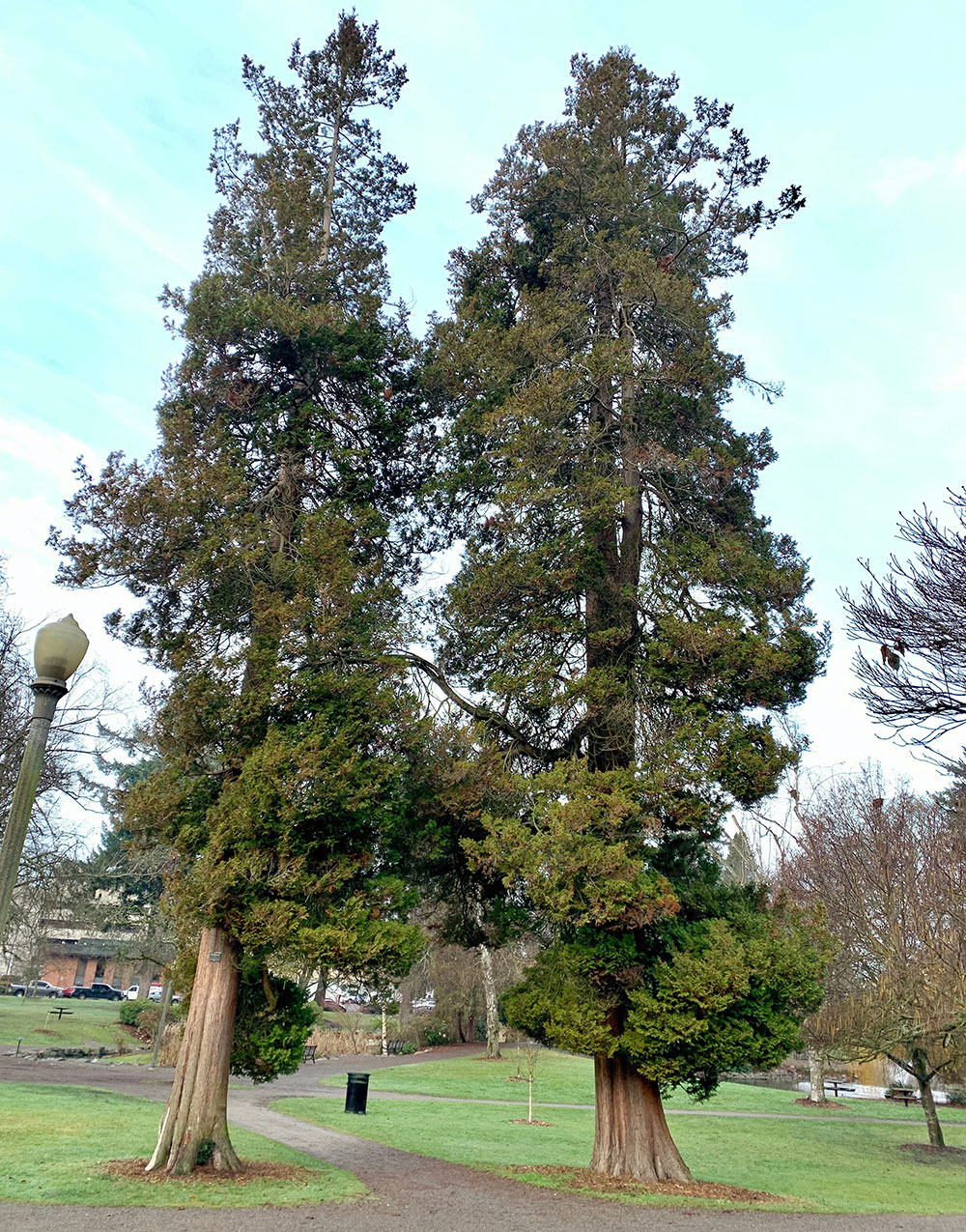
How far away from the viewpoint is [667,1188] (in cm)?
1176

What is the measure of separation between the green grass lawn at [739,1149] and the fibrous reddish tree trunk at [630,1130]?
87 cm

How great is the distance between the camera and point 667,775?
11.8 m

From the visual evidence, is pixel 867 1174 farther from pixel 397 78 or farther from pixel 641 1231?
pixel 397 78

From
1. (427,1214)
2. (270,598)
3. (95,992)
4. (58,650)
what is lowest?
(427,1214)

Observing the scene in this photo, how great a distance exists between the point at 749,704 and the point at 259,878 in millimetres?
7293

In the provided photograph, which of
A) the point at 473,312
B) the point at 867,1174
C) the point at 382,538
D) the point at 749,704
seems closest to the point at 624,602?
the point at 749,704

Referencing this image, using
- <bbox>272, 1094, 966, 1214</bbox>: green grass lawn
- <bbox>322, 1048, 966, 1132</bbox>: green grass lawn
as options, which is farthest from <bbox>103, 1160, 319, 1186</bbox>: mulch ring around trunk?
<bbox>322, 1048, 966, 1132</bbox>: green grass lawn

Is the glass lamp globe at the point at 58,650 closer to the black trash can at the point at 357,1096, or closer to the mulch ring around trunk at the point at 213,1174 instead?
the mulch ring around trunk at the point at 213,1174

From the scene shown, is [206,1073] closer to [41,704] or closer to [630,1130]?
[630,1130]

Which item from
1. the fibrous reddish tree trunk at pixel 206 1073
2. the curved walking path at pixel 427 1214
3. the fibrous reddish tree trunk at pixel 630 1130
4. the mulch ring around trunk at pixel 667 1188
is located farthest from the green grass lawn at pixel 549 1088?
the fibrous reddish tree trunk at pixel 206 1073

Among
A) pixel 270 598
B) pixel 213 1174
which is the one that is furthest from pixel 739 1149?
pixel 270 598

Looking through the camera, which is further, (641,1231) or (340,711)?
(340,711)

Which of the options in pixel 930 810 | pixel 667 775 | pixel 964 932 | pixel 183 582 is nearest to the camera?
pixel 667 775

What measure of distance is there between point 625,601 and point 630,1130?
7.64m
